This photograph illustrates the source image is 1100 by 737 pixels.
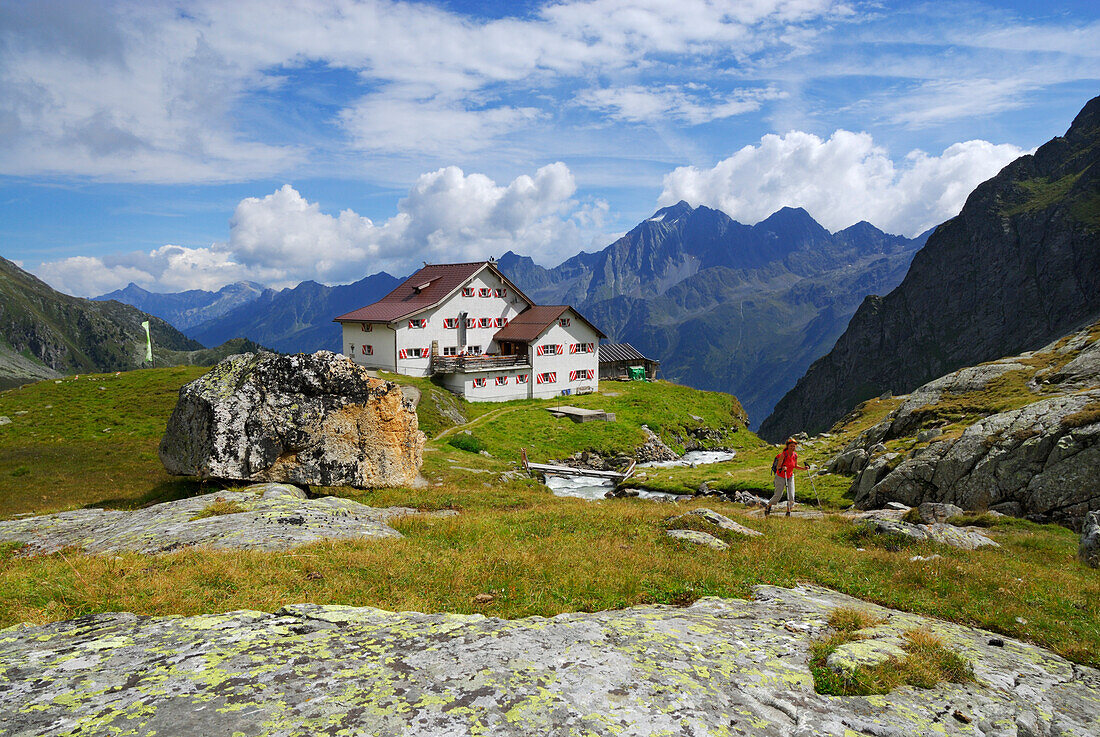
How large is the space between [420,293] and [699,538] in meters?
70.2

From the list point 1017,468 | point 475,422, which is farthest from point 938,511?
point 475,422

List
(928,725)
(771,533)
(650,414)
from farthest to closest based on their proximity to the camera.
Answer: (650,414) → (771,533) → (928,725)

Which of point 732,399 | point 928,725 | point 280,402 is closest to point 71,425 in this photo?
point 280,402

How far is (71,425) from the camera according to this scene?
39.9 metres

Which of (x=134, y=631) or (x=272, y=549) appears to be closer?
(x=134, y=631)

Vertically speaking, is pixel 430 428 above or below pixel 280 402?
below

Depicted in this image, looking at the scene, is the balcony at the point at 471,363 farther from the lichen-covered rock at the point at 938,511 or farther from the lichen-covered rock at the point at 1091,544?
the lichen-covered rock at the point at 1091,544

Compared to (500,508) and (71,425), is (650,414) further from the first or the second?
(71,425)

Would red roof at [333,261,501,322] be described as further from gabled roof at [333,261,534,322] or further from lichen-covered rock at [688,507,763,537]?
lichen-covered rock at [688,507,763,537]

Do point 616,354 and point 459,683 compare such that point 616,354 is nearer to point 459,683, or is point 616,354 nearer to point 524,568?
point 524,568

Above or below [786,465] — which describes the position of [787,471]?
below

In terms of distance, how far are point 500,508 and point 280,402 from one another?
9520mm

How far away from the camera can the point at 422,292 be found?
265ft

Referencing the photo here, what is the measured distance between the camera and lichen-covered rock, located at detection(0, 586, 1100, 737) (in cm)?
509
